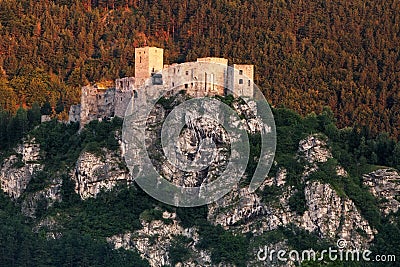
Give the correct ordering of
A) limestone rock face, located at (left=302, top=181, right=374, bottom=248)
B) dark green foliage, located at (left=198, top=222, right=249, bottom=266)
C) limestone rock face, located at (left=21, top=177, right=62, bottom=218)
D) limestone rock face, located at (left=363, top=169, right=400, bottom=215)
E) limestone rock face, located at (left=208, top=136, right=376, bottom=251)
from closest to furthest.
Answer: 1. dark green foliage, located at (left=198, top=222, right=249, bottom=266)
2. limestone rock face, located at (left=302, top=181, right=374, bottom=248)
3. limestone rock face, located at (left=208, top=136, right=376, bottom=251)
4. limestone rock face, located at (left=363, top=169, right=400, bottom=215)
5. limestone rock face, located at (left=21, top=177, right=62, bottom=218)

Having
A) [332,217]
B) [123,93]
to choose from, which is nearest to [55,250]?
[123,93]

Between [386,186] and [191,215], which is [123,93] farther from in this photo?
[386,186]

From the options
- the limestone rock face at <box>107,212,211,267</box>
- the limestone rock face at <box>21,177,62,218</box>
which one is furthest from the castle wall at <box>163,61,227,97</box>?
the limestone rock face at <box>21,177,62,218</box>

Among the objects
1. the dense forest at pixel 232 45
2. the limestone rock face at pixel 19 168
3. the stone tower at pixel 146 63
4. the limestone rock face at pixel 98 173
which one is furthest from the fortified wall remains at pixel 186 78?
the dense forest at pixel 232 45

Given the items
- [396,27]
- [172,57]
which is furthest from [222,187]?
[396,27]

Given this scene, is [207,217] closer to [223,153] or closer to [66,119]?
[223,153]

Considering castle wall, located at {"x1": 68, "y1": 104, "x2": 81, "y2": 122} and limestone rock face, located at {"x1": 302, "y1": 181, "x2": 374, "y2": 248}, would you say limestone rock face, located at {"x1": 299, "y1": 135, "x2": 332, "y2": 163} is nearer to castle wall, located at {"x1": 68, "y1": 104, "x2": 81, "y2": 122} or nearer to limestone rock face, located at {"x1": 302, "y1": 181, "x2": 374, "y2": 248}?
limestone rock face, located at {"x1": 302, "y1": 181, "x2": 374, "y2": 248}

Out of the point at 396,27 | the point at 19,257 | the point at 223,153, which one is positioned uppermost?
the point at 396,27
